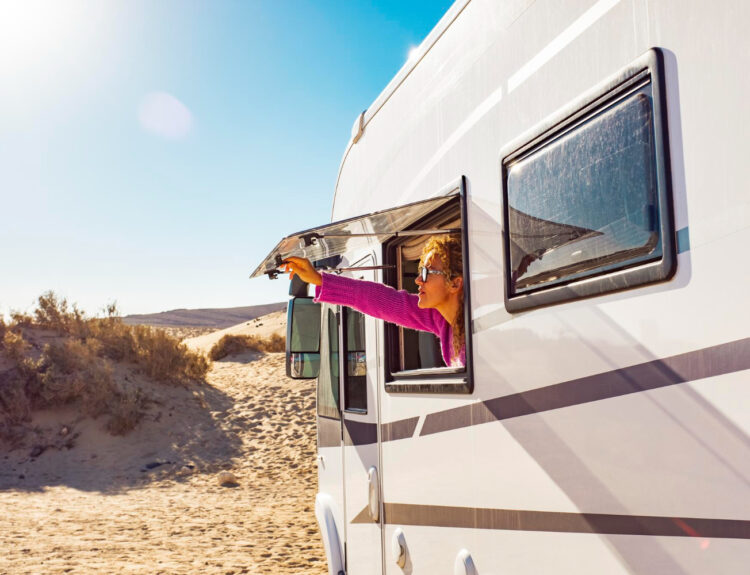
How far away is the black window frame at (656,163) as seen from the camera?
1616mm

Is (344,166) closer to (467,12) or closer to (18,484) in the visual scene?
(467,12)

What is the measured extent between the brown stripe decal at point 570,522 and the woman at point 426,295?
2.09ft

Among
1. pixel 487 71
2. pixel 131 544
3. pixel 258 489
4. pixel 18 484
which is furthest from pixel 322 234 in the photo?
pixel 18 484

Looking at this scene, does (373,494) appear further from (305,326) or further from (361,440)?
(305,326)

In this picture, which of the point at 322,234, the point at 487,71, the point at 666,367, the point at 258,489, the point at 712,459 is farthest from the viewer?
the point at 258,489

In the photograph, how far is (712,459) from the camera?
57.9 inches

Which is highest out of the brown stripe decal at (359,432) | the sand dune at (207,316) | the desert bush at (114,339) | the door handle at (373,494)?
the sand dune at (207,316)

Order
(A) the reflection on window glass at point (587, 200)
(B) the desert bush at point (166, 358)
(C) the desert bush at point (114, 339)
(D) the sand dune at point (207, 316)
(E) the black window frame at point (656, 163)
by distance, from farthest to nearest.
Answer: (D) the sand dune at point (207, 316) < (C) the desert bush at point (114, 339) < (B) the desert bush at point (166, 358) < (A) the reflection on window glass at point (587, 200) < (E) the black window frame at point (656, 163)

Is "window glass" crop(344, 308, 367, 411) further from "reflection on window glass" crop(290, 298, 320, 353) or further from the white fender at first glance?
the white fender

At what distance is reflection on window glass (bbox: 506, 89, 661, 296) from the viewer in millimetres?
1720

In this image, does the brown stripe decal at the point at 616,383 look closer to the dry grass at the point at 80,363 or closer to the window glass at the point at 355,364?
the window glass at the point at 355,364

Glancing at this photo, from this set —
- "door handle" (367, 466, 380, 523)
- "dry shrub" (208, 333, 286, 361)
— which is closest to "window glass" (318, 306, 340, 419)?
"door handle" (367, 466, 380, 523)

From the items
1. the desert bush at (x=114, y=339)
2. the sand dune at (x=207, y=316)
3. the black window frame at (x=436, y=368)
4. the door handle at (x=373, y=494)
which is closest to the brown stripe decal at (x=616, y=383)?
the black window frame at (x=436, y=368)

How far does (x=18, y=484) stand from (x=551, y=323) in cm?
1117
